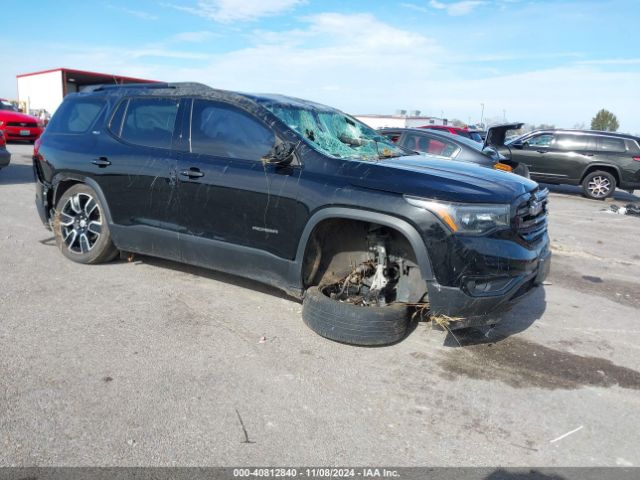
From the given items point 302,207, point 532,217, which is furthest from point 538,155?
point 302,207

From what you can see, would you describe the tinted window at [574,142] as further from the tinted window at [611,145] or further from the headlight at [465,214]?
the headlight at [465,214]

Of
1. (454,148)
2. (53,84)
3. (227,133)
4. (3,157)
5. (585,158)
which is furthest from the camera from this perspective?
(53,84)

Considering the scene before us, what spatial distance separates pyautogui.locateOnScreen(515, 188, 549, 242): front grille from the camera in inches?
146

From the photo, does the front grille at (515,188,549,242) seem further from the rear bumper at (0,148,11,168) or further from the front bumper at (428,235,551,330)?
the rear bumper at (0,148,11,168)

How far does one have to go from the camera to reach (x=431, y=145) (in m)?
8.78

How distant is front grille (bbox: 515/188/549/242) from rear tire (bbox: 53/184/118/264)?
3723mm

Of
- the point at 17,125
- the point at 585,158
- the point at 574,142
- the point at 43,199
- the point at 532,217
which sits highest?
the point at 17,125

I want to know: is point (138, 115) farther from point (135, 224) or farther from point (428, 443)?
point (428, 443)

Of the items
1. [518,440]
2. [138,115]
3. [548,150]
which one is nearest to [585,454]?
[518,440]

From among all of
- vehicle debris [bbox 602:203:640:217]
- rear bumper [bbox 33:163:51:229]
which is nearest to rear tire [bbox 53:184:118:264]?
rear bumper [bbox 33:163:51:229]

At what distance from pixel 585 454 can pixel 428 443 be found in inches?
32.4

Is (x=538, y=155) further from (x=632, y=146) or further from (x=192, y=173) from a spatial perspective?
(x=192, y=173)

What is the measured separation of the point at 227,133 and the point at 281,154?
0.66m

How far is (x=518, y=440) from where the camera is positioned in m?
2.87
